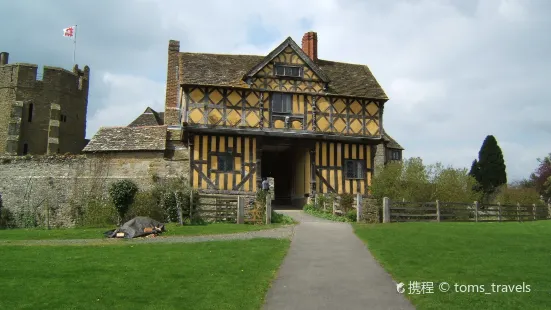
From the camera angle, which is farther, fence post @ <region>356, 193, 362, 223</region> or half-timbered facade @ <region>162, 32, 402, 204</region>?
half-timbered facade @ <region>162, 32, 402, 204</region>

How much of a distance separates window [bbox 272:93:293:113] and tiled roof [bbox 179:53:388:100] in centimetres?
174

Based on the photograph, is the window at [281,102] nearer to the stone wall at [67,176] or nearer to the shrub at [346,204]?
the stone wall at [67,176]

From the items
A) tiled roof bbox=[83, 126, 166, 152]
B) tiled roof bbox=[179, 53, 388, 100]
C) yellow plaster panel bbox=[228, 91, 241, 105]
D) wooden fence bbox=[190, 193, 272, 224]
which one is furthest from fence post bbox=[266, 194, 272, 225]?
tiled roof bbox=[83, 126, 166, 152]

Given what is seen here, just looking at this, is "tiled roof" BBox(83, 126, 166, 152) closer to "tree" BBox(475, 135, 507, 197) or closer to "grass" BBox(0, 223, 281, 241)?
"grass" BBox(0, 223, 281, 241)

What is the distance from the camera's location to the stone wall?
25016 mm

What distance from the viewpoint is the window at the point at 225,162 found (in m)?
23.7

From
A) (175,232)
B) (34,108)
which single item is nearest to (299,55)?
(175,232)

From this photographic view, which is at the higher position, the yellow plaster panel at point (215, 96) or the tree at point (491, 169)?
the yellow plaster panel at point (215, 96)

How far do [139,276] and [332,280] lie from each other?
11.8 feet

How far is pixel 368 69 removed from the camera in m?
28.3

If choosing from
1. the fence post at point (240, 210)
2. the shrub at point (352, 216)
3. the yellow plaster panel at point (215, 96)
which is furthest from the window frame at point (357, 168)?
the fence post at point (240, 210)

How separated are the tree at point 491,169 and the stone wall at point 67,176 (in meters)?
25.4

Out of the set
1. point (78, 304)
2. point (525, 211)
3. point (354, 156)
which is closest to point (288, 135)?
point (354, 156)

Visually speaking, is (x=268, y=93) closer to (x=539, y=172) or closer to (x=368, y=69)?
(x=368, y=69)
